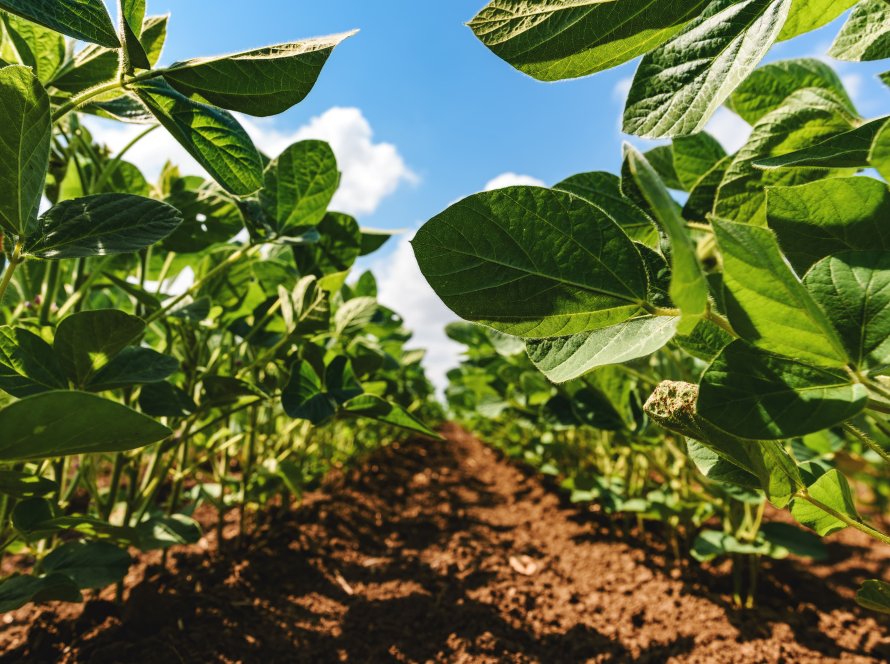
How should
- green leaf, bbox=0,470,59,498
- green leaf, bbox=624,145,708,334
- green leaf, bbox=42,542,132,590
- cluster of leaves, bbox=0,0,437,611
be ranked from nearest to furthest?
green leaf, bbox=624,145,708,334
cluster of leaves, bbox=0,0,437,611
green leaf, bbox=0,470,59,498
green leaf, bbox=42,542,132,590

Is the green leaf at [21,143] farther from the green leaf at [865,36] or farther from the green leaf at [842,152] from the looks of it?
the green leaf at [865,36]

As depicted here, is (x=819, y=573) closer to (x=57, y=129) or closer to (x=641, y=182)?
(x=641, y=182)

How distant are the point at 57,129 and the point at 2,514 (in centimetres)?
69

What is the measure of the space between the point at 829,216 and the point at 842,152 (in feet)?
0.23

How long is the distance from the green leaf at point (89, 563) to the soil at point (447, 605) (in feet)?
0.88

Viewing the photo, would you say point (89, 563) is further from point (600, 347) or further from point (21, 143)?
point (600, 347)

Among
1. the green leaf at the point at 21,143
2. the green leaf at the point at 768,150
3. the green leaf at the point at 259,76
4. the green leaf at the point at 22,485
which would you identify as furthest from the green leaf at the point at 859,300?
the green leaf at the point at 22,485

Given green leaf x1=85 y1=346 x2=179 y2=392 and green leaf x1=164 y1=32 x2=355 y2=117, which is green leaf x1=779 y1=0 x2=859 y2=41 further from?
green leaf x1=85 y1=346 x2=179 y2=392

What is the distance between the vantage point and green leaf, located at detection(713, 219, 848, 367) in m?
0.35

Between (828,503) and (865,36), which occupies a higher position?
(865,36)

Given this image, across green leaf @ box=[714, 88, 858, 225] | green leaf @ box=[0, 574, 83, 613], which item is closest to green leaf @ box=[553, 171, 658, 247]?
green leaf @ box=[714, 88, 858, 225]

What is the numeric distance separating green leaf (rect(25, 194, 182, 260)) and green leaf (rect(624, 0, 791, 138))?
0.54 meters

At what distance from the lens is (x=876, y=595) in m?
0.50

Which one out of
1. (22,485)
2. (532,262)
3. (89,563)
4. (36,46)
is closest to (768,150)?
(532,262)
